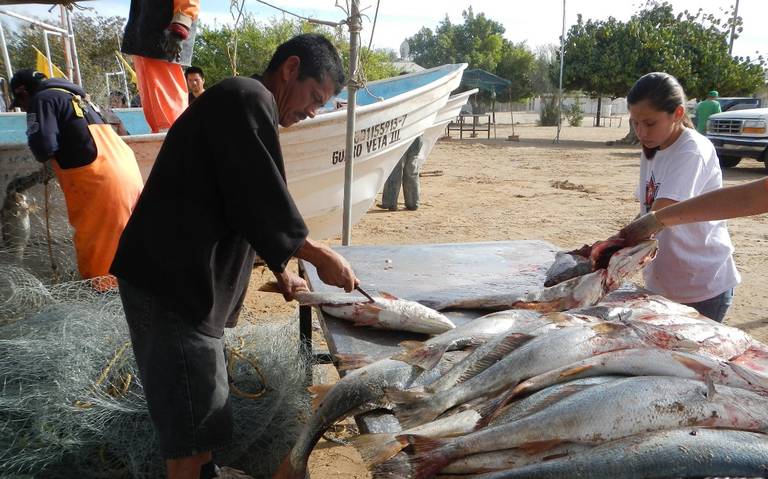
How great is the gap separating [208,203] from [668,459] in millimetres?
1711

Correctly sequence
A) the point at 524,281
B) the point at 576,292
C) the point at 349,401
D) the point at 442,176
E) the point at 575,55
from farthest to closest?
the point at 575,55
the point at 442,176
the point at 524,281
the point at 576,292
the point at 349,401

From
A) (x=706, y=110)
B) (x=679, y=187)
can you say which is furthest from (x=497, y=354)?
(x=706, y=110)

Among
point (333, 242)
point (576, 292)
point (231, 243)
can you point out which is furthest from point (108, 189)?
point (333, 242)

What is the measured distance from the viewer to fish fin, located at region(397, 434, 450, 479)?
5.49 ft

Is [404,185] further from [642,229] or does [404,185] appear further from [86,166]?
[642,229]

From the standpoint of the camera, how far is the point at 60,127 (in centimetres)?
437

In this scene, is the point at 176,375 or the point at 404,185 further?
the point at 404,185

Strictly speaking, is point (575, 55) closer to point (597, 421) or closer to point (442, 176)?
point (442, 176)

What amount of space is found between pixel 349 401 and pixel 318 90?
1.25 m

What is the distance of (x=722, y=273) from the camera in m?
3.20

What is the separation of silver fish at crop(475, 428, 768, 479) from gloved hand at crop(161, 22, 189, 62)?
4454 millimetres

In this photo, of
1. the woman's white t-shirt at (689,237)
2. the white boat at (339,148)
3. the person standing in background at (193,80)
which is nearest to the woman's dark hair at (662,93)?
the woman's white t-shirt at (689,237)

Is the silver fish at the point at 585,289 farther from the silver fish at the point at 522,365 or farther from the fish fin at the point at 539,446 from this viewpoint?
the fish fin at the point at 539,446

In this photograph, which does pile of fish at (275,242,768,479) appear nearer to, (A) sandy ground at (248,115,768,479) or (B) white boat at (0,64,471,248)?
(A) sandy ground at (248,115,768,479)
